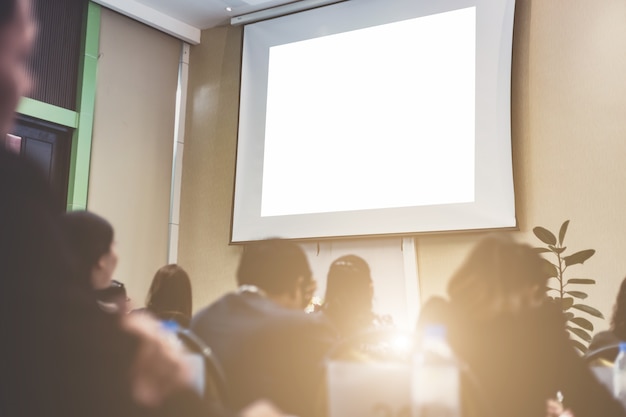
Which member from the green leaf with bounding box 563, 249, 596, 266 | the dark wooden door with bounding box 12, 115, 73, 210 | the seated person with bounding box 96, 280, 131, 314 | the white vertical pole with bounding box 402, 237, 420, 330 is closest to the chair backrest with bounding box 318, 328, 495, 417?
the seated person with bounding box 96, 280, 131, 314

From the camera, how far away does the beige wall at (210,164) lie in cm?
612

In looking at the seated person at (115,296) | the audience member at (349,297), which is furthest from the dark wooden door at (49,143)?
the seated person at (115,296)

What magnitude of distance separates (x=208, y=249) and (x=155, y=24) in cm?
202

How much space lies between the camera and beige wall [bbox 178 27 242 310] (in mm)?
6117

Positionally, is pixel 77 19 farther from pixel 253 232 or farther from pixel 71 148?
pixel 253 232

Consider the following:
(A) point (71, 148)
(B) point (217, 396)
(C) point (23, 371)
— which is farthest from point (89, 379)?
(A) point (71, 148)

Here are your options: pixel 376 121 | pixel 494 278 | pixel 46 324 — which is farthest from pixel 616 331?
pixel 376 121

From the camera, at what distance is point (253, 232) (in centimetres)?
580

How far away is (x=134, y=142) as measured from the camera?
19.8 ft

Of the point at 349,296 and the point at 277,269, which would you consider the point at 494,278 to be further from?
the point at 349,296

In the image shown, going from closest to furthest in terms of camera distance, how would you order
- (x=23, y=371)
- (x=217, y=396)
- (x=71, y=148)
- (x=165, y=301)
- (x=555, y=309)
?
1. (x=23, y=371)
2. (x=217, y=396)
3. (x=555, y=309)
4. (x=165, y=301)
5. (x=71, y=148)

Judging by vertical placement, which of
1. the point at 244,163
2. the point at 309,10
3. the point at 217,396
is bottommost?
the point at 217,396

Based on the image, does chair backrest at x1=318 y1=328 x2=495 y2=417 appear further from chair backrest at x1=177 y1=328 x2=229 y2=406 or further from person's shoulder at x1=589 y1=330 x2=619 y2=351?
person's shoulder at x1=589 y1=330 x2=619 y2=351

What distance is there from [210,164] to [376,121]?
1.68 metres
